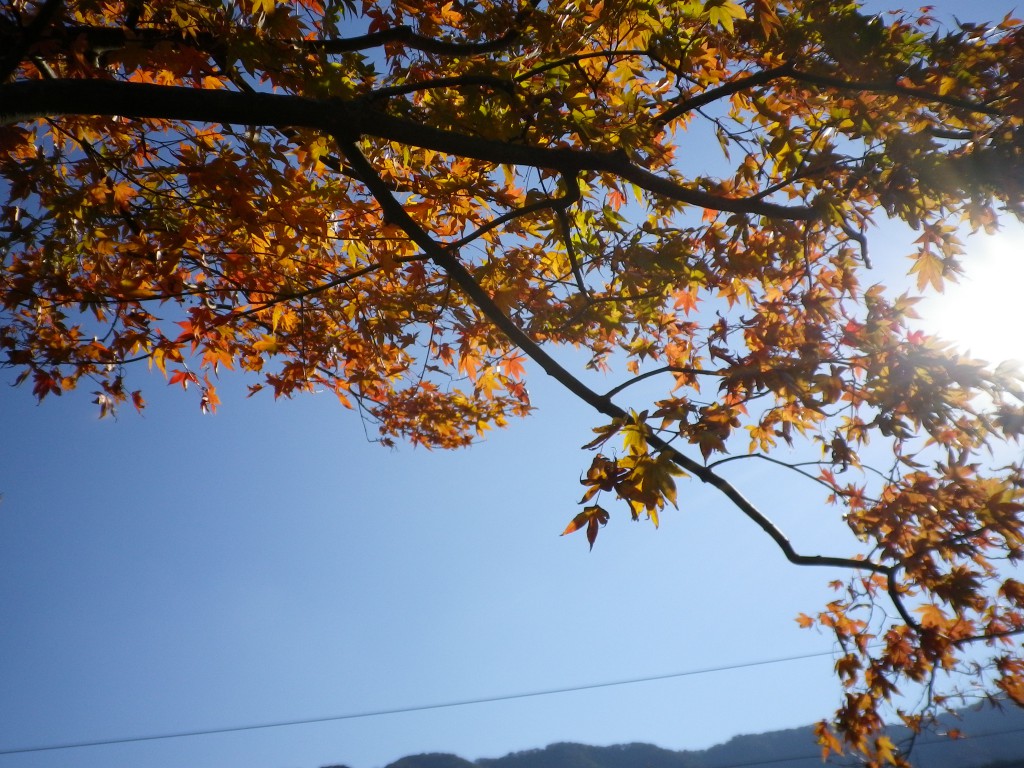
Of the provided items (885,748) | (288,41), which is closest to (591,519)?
(288,41)

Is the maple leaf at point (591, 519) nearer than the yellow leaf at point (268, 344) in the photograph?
Yes

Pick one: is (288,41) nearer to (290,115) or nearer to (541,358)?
(290,115)

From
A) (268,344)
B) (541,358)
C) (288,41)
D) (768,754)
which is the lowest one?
(768,754)

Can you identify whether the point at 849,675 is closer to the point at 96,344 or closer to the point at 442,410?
the point at 442,410

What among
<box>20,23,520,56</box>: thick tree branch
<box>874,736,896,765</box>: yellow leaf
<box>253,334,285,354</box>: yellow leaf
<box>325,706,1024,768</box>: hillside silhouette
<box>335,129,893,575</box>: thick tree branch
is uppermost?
<box>20,23,520,56</box>: thick tree branch

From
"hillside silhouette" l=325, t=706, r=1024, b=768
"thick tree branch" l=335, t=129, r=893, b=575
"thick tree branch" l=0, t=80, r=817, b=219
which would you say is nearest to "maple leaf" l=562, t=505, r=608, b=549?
"thick tree branch" l=335, t=129, r=893, b=575

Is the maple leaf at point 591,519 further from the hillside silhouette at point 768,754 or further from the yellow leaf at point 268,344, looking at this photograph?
the hillside silhouette at point 768,754

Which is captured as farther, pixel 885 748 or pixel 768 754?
pixel 768 754

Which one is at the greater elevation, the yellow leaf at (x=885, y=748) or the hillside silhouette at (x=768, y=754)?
the yellow leaf at (x=885, y=748)

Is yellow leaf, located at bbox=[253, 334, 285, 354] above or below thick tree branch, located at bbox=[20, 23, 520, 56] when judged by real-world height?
below

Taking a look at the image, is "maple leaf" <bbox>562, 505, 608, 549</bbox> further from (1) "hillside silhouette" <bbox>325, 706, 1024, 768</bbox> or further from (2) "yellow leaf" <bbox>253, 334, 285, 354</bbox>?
(1) "hillside silhouette" <bbox>325, 706, 1024, 768</bbox>

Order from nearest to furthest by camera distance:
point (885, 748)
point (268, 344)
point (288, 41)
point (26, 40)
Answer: point (26, 40)
point (288, 41)
point (885, 748)
point (268, 344)

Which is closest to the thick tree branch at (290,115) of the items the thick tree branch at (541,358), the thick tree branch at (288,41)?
the thick tree branch at (541,358)

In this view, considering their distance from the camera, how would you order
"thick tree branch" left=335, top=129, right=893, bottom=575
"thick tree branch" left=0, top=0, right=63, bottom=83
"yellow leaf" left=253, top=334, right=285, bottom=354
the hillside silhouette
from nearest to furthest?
"thick tree branch" left=0, top=0, right=63, bottom=83 → "thick tree branch" left=335, top=129, right=893, bottom=575 → "yellow leaf" left=253, top=334, right=285, bottom=354 → the hillside silhouette
